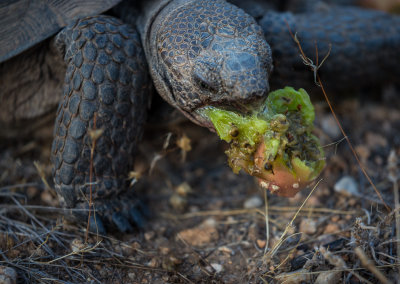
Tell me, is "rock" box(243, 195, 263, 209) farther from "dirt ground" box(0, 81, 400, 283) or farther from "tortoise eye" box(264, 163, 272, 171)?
"tortoise eye" box(264, 163, 272, 171)

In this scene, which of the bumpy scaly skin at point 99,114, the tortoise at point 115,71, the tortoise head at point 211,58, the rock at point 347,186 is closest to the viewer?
the tortoise head at point 211,58

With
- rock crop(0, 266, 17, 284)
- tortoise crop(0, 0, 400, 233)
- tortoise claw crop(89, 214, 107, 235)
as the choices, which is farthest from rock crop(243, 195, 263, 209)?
rock crop(0, 266, 17, 284)

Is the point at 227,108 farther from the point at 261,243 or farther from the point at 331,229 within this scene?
the point at 331,229

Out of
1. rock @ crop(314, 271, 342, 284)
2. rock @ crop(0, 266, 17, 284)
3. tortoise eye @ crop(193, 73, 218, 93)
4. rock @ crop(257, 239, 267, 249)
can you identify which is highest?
tortoise eye @ crop(193, 73, 218, 93)

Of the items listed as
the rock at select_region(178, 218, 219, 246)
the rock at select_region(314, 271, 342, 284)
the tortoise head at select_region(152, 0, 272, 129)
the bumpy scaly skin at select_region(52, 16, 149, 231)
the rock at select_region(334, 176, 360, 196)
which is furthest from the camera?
the rock at select_region(334, 176, 360, 196)

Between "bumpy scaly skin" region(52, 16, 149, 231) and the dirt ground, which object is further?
"bumpy scaly skin" region(52, 16, 149, 231)

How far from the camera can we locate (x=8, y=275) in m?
1.86

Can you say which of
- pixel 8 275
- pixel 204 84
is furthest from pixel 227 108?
pixel 8 275

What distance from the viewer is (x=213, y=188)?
308 cm

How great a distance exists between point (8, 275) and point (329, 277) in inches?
62.7

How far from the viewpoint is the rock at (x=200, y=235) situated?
8.05 feet

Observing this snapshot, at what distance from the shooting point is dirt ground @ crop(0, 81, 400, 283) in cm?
199

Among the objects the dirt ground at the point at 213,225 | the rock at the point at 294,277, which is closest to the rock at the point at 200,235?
the dirt ground at the point at 213,225

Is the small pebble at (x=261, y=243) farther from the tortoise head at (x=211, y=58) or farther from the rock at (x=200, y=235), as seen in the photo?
Answer: the tortoise head at (x=211, y=58)
